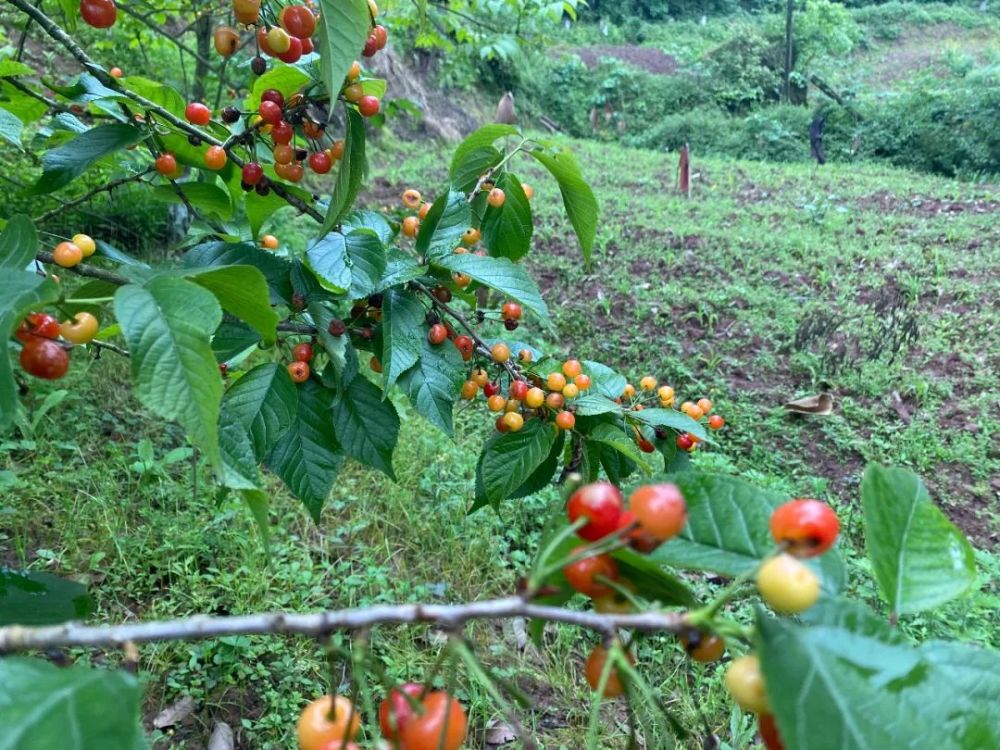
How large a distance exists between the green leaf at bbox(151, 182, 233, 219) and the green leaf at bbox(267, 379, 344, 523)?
1.44ft

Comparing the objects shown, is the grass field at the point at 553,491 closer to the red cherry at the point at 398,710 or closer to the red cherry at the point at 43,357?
the red cherry at the point at 398,710

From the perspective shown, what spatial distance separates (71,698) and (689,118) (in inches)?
509

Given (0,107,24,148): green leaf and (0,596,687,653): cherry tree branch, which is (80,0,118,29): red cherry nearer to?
(0,107,24,148): green leaf

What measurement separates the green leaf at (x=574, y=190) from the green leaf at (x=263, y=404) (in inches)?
23.4

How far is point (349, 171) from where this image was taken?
975mm

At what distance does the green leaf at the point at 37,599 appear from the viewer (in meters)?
0.85

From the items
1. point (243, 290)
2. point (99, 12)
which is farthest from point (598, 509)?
point (99, 12)

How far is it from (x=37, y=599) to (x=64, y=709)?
593 millimetres

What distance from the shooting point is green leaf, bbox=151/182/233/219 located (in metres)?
1.33

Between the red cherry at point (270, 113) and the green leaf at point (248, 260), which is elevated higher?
the red cherry at point (270, 113)

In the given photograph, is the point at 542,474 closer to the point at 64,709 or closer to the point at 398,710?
the point at 398,710

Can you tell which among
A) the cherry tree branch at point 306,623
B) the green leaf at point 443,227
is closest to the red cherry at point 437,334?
the green leaf at point 443,227

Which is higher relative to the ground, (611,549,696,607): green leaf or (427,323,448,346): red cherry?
(611,549,696,607): green leaf

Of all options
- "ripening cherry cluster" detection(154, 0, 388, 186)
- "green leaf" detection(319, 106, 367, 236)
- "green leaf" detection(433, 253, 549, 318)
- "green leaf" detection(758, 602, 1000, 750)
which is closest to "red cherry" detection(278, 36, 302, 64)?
"ripening cherry cluster" detection(154, 0, 388, 186)
